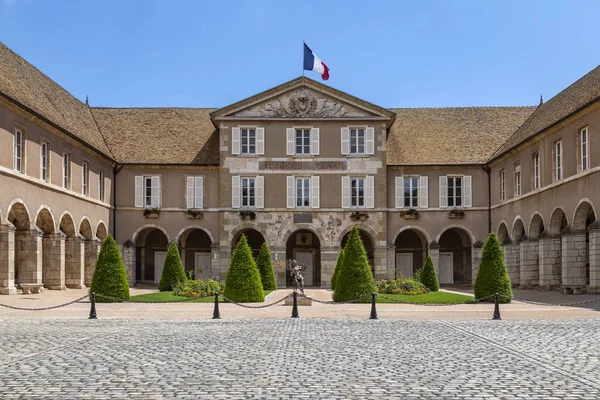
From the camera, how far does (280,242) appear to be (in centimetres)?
4122

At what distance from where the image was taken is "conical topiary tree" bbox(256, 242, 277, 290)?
34.3m

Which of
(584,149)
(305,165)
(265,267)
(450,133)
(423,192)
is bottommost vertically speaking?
(265,267)

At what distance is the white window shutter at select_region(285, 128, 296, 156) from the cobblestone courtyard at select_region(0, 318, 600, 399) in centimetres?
2381

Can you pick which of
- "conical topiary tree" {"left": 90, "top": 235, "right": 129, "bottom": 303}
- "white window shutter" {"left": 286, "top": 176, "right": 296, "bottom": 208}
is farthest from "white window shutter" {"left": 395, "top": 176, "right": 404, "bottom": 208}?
"conical topiary tree" {"left": 90, "top": 235, "right": 129, "bottom": 303}

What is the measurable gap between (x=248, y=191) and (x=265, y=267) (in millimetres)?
7698

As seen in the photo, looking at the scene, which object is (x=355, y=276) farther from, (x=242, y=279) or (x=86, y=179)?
(x=86, y=179)

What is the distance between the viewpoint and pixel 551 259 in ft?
105

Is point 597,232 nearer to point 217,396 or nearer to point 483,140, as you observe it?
point 483,140

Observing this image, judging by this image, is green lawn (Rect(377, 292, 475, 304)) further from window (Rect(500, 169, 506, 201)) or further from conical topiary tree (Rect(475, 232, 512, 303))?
window (Rect(500, 169, 506, 201))

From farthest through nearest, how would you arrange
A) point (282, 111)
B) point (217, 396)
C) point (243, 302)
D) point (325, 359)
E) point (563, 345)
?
point (282, 111), point (243, 302), point (563, 345), point (325, 359), point (217, 396)

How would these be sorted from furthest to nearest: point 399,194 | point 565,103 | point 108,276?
point 399,194
point 565,103
point 108,276

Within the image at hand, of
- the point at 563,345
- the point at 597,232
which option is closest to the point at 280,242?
the point at 597,232

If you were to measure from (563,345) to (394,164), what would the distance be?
94.1 ft

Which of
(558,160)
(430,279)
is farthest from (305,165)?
(558,160)
